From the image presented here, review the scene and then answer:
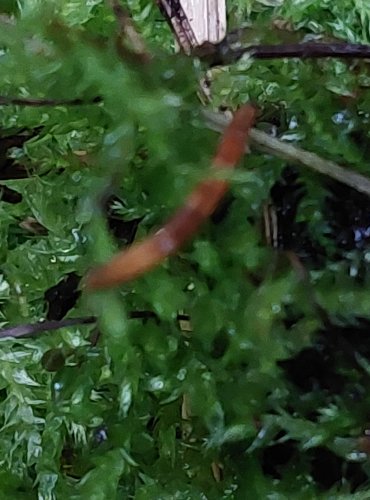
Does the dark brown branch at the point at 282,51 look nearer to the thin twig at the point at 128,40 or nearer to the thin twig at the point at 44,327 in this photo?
the thin twig at the point at 128,40

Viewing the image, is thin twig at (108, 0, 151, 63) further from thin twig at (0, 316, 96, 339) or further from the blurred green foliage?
thin twig at (0, 316, 96, 339)

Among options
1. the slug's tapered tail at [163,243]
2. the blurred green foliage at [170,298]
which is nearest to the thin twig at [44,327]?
the blurred green foliage at [170,298]

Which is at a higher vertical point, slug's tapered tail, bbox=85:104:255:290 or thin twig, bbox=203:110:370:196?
slug's tapered tail, bbox=85:104:255:290

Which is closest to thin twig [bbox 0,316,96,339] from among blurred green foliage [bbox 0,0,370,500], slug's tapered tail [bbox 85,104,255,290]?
blurred green foliage [bbox 0,0,370,500]

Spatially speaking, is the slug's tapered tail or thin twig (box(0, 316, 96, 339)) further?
thin twig (box(0, 316, 96, 339))

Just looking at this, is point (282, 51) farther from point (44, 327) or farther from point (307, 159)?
point (44, 327)

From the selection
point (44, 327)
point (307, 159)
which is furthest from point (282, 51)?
point (44, 327)
